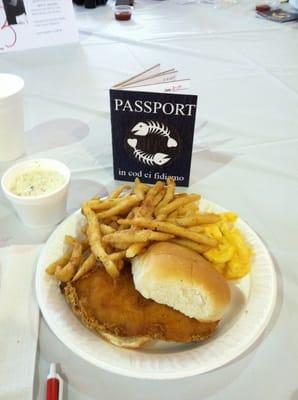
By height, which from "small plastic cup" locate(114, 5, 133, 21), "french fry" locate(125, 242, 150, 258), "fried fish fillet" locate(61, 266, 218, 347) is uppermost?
"small plastic cup" locate(114, 5, 133, 21)

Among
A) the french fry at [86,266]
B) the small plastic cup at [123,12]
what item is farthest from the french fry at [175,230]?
the small plastic cup at [123,12]

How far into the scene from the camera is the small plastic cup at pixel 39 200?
0.92m

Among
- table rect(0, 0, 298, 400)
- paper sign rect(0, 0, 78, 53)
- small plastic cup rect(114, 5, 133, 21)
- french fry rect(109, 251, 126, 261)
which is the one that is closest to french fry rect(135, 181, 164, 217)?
french fry rect(109, 251, 126, 261)

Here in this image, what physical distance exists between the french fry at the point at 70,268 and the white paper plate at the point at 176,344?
0.12 ft

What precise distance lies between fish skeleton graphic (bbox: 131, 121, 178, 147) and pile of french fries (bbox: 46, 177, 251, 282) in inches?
6.1

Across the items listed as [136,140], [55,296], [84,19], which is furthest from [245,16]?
[55,296]

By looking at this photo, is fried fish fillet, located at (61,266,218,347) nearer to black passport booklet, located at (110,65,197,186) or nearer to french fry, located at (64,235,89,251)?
french fry, located at (64,235,89,251)

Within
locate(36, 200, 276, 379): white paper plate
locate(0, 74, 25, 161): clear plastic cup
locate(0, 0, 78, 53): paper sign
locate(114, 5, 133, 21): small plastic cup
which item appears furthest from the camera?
locate(114, 5, 133, 21): small plastic cup

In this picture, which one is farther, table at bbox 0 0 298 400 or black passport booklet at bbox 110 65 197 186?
black passport booklet at bbox 110 65 197 186

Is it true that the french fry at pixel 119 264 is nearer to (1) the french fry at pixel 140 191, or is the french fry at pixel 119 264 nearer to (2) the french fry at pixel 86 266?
(2) the french fry at pixel 86 266

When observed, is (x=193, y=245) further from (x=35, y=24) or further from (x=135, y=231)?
(x=35, y=24)

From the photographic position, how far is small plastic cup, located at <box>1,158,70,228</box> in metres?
0.92

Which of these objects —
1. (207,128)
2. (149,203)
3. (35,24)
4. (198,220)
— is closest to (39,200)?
(149,203)

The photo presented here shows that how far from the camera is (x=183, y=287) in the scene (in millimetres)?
699
